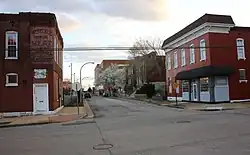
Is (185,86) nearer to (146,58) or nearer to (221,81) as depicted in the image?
(221,81)

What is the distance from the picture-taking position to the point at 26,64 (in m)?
27.0

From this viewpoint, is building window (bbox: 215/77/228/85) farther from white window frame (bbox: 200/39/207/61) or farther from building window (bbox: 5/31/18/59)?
building window (bbox: 5/31/18/59)

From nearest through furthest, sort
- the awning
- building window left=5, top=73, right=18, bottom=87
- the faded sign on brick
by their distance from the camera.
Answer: building window left=5, top=73, right=18, bottom=87
the faded sign on brick
the awning

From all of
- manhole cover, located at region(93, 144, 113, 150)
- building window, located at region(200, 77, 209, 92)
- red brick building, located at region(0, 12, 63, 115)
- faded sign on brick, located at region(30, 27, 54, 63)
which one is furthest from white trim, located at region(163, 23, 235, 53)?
manhole cover, located at region(93, 144, 113, 150)

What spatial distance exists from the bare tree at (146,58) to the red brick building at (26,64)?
131ft

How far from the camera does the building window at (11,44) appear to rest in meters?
27.1

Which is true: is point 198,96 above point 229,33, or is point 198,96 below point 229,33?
below

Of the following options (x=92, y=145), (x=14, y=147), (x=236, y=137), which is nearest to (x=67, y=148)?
(x=92, y=145)

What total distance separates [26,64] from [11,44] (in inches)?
86.8

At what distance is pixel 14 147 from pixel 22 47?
17.2 m

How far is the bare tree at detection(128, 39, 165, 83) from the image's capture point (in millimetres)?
67375

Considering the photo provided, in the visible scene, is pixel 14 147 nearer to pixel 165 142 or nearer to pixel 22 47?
pixel 165 142

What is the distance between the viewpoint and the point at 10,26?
88.9 feet

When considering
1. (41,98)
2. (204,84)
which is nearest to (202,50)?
(204,84)
